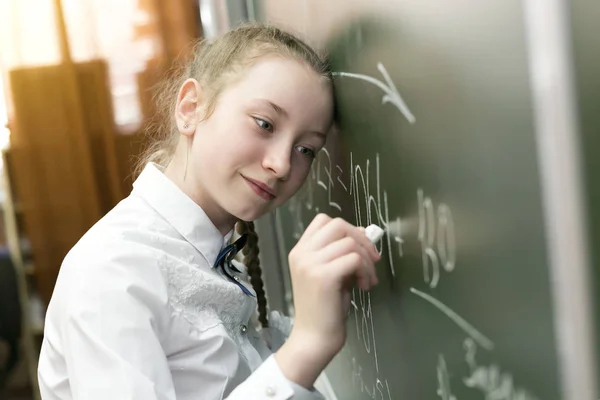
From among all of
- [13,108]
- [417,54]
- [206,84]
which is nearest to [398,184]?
[417,54]

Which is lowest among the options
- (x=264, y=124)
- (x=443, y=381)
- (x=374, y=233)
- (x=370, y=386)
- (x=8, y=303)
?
(x=8, y=303)

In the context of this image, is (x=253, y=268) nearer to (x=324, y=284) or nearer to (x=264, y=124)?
(x=264, y=124)

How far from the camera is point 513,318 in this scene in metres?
0.39

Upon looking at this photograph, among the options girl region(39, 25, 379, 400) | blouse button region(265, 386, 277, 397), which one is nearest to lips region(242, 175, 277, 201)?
girl region(39, 25, 379, 400)

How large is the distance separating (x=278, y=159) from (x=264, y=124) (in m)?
0.04

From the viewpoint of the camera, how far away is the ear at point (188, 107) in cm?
85

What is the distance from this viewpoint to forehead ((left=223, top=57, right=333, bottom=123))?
0.75 metres

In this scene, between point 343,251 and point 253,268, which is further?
point 253,268

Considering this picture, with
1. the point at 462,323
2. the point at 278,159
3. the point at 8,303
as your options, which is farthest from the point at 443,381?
the point at 8,303

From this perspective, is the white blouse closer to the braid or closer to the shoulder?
the shoulder

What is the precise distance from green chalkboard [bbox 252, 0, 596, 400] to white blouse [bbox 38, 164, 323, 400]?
15 centimetres

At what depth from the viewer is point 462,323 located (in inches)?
18.7

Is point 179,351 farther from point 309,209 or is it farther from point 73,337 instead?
point 309,209

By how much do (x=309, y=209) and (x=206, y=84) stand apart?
12.9 inches
